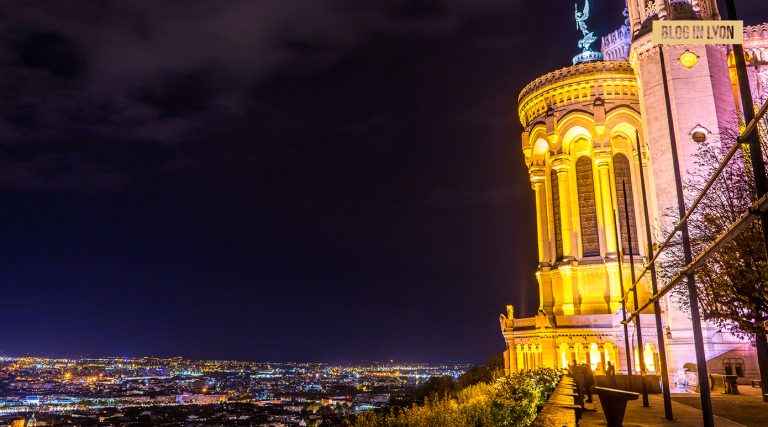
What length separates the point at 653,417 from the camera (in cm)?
1394

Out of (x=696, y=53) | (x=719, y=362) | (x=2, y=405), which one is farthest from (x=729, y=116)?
(x=2, y=405)

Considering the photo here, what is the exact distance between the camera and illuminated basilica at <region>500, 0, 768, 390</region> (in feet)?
95.9

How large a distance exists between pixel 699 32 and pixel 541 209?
126ft

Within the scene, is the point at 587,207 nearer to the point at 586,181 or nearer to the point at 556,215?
the point at 586,181

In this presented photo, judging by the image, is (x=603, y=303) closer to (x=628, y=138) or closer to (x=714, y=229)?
(x=628, y=138)

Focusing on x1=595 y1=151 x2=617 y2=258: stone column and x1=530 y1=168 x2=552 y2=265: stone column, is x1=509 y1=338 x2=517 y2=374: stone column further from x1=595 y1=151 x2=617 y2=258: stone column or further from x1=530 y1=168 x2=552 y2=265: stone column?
x1=595 y1=151 x2=617 y2=258: stone column

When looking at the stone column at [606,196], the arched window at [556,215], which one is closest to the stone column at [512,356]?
the arched window at [556,215]

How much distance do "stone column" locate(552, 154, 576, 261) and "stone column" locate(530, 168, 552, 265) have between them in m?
2.20

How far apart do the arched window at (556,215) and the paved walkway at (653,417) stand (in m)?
25.0

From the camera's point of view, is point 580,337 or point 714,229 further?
point 580,337

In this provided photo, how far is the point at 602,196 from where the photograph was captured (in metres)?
40.6

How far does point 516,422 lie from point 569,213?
107ft

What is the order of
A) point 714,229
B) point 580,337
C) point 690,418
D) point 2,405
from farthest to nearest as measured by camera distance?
point 2,405 < point 580,337 < point 714,229 < point 690,418

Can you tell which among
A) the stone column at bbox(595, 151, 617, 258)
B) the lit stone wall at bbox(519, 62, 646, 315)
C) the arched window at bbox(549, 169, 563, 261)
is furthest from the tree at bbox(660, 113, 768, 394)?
the arched window at bbox(549, 169, 563, 261)
